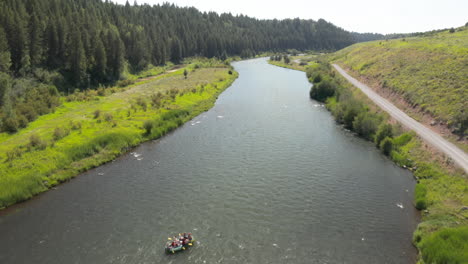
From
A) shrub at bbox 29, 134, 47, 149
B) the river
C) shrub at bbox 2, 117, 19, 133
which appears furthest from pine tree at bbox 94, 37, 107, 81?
shrub at bbox 29, 134, 47, 149

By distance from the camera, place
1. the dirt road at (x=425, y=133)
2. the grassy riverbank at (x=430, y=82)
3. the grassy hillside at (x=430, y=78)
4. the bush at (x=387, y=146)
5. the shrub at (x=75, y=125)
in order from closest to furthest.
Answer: the dirt road at (x=425, y=133)
the bush at (x=387, y=146)
the grassy riverbank at (x=430, y=82)
the grassy hillside at (x=430, y=78)
the shrub at (x=75, y=125)

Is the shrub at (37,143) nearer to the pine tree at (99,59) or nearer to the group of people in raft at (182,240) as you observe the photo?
the group of people in raft at (182,240)

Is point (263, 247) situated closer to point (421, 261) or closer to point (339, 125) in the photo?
point (421, 261)

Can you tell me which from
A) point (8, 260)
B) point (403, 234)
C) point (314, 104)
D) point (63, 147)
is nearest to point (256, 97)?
point (314, 104)

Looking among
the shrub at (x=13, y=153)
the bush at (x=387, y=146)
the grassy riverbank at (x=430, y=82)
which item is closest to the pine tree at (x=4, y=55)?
the shrub at (x=13, y=153)

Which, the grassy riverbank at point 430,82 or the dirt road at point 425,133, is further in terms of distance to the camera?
the grassy riverbank at point 430,82

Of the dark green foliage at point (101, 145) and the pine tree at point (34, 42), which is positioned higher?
the pine tree at point (34, 42)
